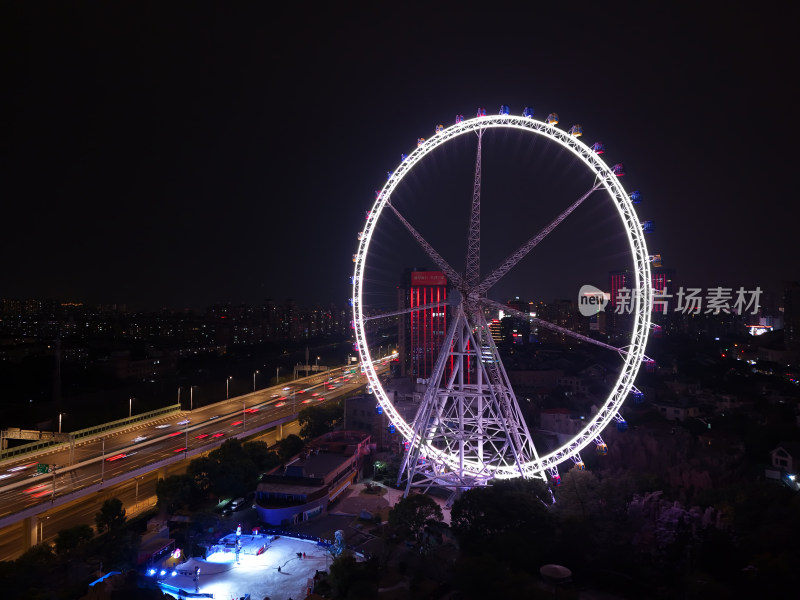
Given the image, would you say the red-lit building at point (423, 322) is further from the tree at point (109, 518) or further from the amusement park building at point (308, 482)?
the tree at point (109, 518)

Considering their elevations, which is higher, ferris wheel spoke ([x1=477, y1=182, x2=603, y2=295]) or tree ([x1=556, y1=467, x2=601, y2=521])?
ferris wheel spoke ([x1=477, y1=182, x2=603, y2=295])

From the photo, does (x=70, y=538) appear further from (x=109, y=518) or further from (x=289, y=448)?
(x=289, y=448)

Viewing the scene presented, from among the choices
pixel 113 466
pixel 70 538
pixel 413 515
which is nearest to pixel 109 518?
pixel 70 538

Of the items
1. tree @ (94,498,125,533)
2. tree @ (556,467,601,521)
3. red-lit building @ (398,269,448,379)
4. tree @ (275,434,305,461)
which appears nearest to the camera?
tree @ (556,467,601,521)

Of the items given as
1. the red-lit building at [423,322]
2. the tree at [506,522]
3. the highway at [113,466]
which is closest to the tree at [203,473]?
the highway at [113,466]

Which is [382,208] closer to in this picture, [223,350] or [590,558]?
[590,558]

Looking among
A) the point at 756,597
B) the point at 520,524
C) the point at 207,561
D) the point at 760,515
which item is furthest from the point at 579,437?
the point at 207,561

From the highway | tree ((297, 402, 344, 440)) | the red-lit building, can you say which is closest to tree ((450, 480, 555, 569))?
the highway

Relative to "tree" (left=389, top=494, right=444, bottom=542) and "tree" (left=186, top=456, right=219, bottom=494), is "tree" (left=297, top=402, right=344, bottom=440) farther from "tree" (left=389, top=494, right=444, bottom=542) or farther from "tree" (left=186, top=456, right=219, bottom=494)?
"tree" (left=389, top=494, right=444, bottom=542)
